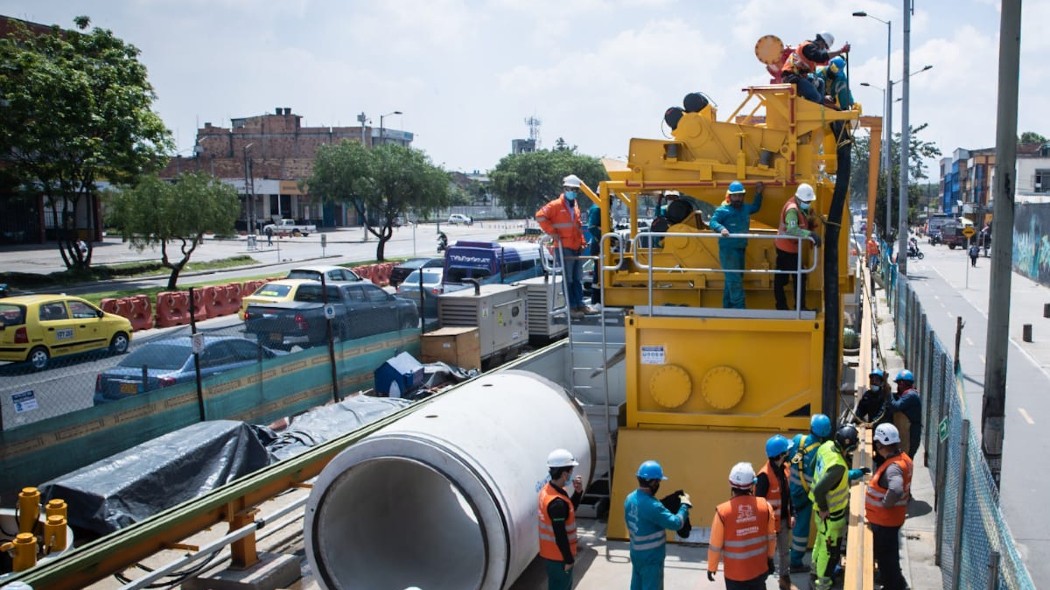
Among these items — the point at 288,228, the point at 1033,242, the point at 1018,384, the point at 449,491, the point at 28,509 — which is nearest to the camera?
the point at 28,509

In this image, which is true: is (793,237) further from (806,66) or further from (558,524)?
(558,524)

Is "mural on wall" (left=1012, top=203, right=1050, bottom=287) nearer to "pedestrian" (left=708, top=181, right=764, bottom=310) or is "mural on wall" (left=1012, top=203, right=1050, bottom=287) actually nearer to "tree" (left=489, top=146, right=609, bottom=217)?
"pedestrian" (left=708, top=181, right=764, bottom=310)

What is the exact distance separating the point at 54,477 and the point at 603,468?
19.6ft

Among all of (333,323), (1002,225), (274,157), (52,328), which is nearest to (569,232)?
(1002,225)

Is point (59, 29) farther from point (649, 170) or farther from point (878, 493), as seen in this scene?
point (878, 493)

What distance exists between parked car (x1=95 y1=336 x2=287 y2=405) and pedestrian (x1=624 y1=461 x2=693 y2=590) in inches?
292

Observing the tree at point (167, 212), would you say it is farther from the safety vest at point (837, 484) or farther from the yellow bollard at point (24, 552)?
the safety vest at point (837, 484)

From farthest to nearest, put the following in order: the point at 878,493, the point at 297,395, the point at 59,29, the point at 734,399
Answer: the point at 59,29, the point at 297,395, the point at 734,399, the point at 878,493

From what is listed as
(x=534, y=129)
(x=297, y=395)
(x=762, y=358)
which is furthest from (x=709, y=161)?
(x=534, y=129)

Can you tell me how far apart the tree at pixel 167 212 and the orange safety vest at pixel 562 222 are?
1044 inches

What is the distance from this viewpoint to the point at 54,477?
954 cm

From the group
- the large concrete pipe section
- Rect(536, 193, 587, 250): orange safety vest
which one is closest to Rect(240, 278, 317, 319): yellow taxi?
Rect(536, 193, 587, 250): orange safety vest

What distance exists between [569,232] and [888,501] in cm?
501

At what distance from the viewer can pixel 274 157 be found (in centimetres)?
10344
